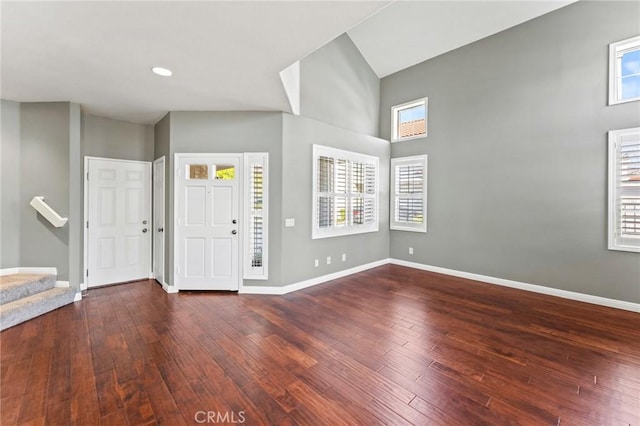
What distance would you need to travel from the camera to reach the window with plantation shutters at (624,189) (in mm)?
3572

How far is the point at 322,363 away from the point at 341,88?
15.7 ft

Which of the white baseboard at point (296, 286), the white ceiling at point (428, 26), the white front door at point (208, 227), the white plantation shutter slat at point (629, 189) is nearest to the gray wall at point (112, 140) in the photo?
the white front door at point (208, 227)

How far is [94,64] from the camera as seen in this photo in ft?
8.80

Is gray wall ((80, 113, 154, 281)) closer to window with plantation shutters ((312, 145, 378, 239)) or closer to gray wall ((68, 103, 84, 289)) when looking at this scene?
gray wall ((68, 103, 84, 289))

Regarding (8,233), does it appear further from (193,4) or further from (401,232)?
(401,232)

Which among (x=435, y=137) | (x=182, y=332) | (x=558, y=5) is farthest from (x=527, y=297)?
(x=182, y=332)

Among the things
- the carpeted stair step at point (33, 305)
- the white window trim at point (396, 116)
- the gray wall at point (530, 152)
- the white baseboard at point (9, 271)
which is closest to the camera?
the carpeted stair step at point (33, 305)

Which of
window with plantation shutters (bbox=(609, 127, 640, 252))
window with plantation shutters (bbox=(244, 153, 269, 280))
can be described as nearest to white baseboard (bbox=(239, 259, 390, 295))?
window with plantation shutters (bbox=(244, 153, 269, 280))

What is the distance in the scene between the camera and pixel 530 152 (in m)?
4.42

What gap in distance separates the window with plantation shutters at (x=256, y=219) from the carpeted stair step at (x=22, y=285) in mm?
2617

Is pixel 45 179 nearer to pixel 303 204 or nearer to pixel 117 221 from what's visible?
pixel 117 221

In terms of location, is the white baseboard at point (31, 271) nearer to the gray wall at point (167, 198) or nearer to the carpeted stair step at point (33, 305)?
the carpeted stair step at point (33, 305)

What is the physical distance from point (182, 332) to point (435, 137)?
538 centimetres

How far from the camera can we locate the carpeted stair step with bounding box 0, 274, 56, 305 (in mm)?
3281
